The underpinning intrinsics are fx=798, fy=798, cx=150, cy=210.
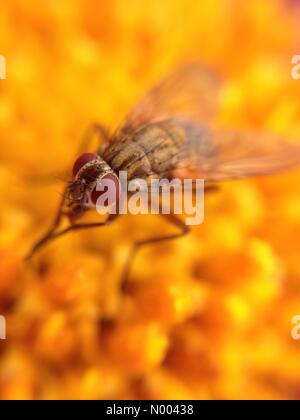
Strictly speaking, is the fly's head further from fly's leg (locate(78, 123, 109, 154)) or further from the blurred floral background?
fly's leg (locate(78, 123, 109, 154))

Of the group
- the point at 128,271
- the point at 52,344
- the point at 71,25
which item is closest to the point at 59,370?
the point at 52,344

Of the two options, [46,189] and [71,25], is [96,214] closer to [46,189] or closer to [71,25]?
[46,189]

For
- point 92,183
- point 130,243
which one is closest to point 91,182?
point 92,183

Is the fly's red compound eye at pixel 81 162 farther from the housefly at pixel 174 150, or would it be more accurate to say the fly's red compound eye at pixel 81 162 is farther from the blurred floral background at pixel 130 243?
the blurred floral background at pixel 130 243

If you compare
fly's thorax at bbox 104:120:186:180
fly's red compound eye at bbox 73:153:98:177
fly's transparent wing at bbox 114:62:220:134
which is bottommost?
fly's red compound eye at bbox 73:153:98:177

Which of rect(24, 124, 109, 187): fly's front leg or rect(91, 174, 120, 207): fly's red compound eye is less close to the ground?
rect(24, 124, 109, 187): fly's front leg

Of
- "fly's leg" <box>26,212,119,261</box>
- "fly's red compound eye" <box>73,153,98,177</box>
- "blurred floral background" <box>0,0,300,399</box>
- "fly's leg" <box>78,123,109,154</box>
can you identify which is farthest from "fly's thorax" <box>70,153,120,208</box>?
"fly's leg" <box>78,123,109,154</box>

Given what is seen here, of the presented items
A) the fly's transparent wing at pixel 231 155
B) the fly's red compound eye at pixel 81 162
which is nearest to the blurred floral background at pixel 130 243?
the fly's transparent wing at pixel 231 155
